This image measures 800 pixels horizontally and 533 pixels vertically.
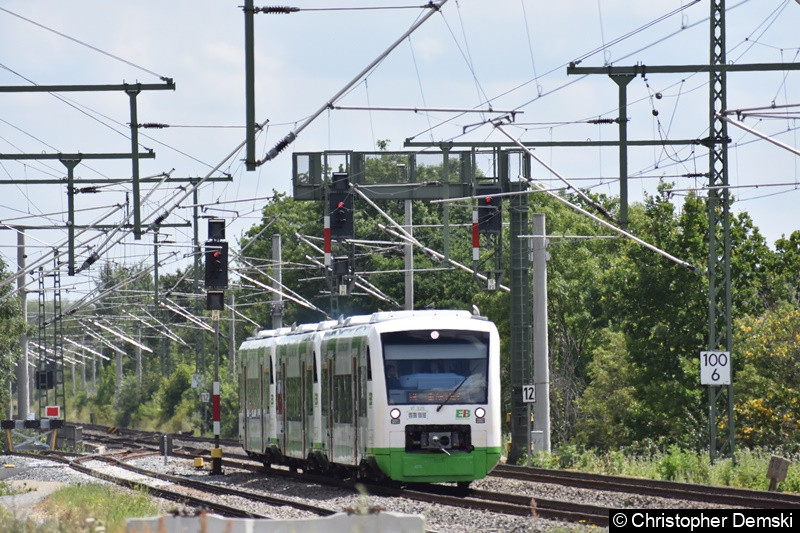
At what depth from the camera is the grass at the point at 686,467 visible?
26359 mm

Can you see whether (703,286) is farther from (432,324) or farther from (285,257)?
(285,257)

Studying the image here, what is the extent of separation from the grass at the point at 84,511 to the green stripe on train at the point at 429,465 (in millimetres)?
3960

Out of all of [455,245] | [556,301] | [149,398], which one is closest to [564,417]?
[556,301]

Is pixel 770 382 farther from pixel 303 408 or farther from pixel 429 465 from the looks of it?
pixel 429 465

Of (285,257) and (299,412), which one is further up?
(285,257)

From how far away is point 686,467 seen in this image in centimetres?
2892

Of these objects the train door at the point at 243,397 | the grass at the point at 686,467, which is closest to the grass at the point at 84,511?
the train door at the point at 243,397

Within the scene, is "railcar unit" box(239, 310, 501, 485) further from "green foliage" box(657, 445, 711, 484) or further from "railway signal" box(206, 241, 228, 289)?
"railway signal" box(206, 241, 228, 289)

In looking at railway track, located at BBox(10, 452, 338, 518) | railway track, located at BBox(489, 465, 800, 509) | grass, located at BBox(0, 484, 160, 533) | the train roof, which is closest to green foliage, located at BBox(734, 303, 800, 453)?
railway track, located at BBox(489, 465, 800, 509)

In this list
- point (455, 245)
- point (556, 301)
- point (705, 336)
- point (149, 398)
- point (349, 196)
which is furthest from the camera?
point (149, 398)

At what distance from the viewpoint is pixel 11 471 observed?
126 feet

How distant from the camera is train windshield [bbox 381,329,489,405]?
25.3m

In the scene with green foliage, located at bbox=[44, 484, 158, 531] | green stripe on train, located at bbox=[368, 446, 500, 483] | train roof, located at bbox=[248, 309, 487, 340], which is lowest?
green foliage, located at bbox=[44, 484, 158, 531]

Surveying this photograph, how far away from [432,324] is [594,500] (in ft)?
14.5
